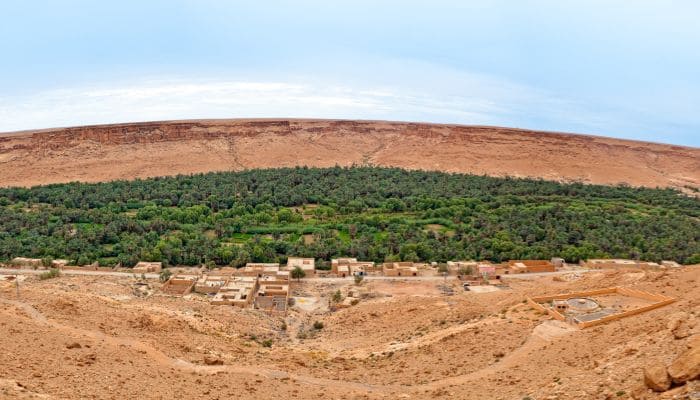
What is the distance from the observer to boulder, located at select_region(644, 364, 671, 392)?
11.0 metres

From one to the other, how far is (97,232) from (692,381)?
145ft

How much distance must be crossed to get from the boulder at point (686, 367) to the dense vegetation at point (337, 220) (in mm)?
31530

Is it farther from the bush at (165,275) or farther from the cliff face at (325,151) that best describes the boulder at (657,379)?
the cliff face at (325,151)

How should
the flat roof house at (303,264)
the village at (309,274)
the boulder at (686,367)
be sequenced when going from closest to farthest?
the boulder at (686,367), the village at (309,274), the flat roof house at (303,264)

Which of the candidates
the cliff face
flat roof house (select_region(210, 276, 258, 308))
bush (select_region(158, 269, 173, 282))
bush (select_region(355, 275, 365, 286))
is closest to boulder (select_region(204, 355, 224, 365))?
flat roof house (select_region(210, 276, 258, 308))

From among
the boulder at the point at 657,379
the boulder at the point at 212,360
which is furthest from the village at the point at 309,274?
the boulder at the point at 657,379

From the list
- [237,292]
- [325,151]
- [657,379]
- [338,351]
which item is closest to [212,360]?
[338,351]

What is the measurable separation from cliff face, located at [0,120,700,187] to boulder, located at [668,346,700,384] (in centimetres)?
7748

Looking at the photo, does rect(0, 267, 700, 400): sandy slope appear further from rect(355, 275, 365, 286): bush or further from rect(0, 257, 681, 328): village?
rect(355, 275, 365, 286): bush

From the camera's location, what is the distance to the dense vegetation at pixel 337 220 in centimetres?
4347

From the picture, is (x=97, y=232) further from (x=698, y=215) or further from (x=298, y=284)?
(x=698, y=215)

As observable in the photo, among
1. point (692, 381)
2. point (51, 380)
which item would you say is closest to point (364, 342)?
point (51, 380)

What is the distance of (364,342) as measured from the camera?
23766 millimetres

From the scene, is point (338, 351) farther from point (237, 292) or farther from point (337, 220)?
point (337, 220)
